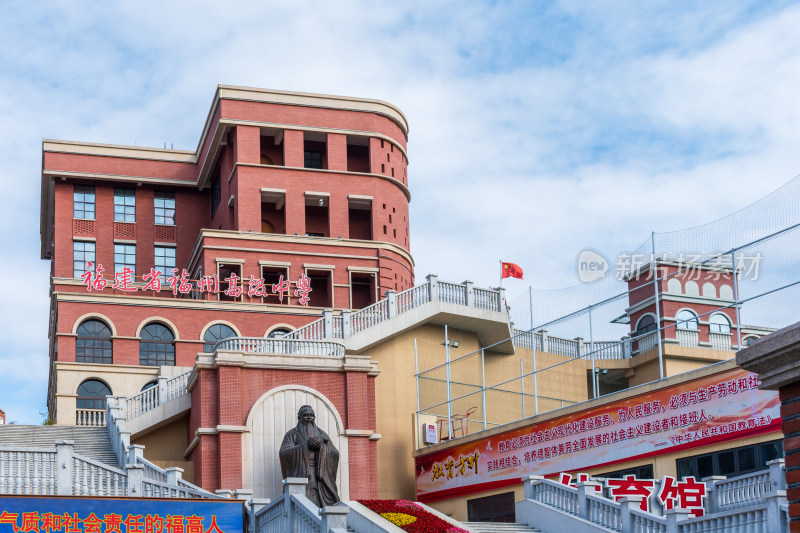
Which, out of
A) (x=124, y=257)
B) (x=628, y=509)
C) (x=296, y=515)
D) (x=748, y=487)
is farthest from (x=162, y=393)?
(x=124, y=257)

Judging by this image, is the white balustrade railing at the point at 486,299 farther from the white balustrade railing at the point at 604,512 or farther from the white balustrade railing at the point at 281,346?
the white balustrade railing at the point at 604,512

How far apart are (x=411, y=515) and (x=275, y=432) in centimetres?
672

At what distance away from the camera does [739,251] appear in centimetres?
2309

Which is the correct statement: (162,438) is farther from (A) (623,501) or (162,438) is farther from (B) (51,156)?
(B) (51,156)

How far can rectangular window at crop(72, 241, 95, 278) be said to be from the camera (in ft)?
170

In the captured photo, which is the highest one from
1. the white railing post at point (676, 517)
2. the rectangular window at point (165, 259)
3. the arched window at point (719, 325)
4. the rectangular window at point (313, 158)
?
the rectangular window at point (313, 158)

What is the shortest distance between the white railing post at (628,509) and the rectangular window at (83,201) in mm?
38438

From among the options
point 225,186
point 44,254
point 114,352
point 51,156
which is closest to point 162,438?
point 114,352

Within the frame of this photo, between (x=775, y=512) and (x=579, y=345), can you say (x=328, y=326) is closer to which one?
(x=579, y=345)

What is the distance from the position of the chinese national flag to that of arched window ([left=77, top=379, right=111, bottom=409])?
1550cm

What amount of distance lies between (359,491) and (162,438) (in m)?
6.16

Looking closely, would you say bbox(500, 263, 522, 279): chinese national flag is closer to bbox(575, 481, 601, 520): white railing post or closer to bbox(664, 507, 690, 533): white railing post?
bbox(575, 481, 601, 520): white railing post

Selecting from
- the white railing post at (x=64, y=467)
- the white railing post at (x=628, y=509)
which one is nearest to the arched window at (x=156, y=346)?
the white railing post at (x=64, y=467)

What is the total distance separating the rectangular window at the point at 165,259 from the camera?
53.2 metres
